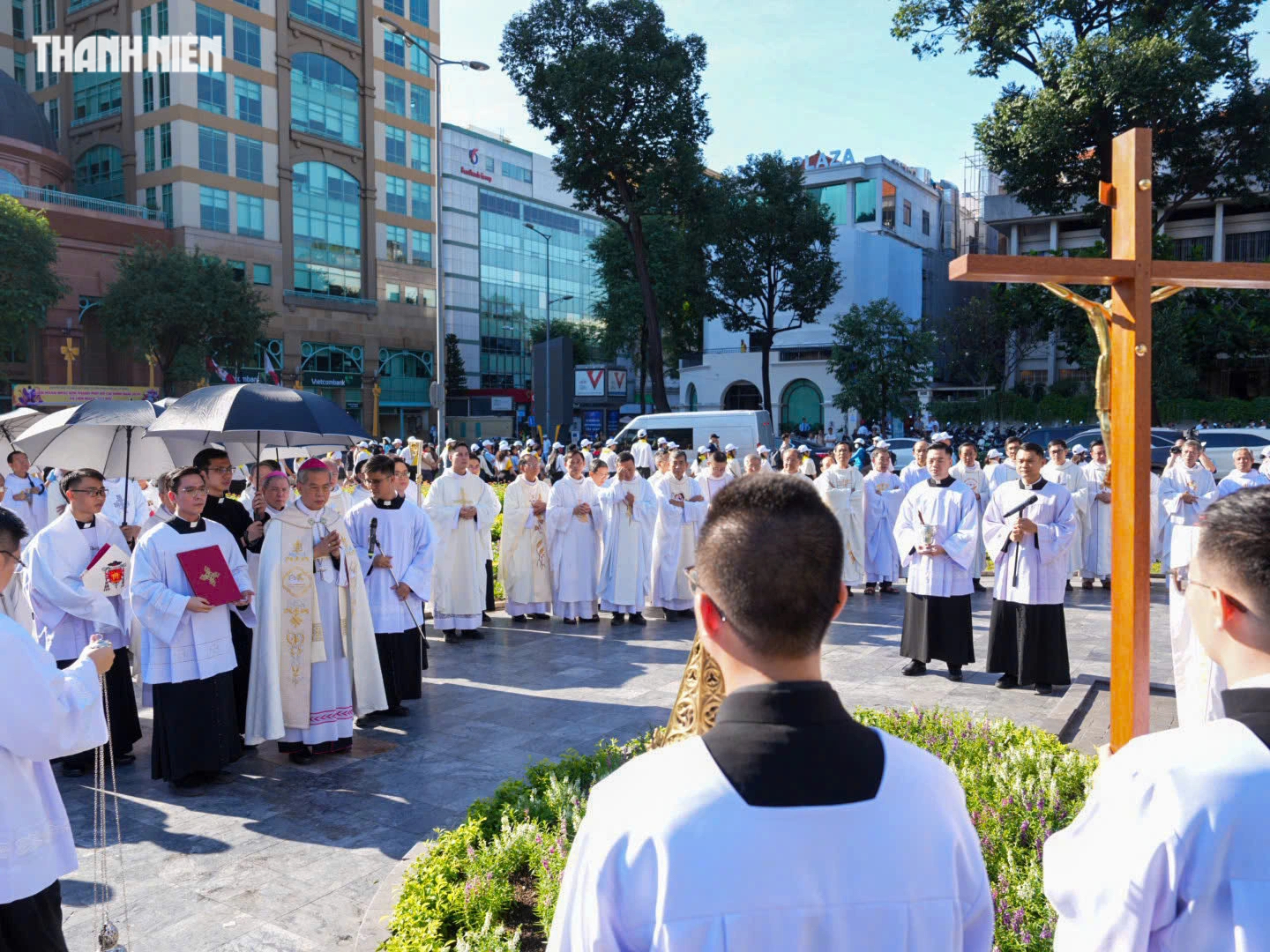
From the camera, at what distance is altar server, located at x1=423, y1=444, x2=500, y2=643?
10.5 m

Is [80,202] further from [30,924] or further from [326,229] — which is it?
[30,924]

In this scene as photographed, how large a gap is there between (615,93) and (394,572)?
23.0 m

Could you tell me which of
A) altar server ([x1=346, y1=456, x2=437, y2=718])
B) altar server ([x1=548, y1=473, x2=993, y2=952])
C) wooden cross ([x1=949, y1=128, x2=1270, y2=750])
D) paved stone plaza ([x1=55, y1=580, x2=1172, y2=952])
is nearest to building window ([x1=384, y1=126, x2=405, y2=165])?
paved stone plaza ([x1=55, y1=580, x2=1172, y2=952])

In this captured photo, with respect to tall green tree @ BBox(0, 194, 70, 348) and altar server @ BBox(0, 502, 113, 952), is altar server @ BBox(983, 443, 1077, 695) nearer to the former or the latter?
altar server @ BBox(0, 502, 113, 952)

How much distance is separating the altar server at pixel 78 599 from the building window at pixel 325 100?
4101cm

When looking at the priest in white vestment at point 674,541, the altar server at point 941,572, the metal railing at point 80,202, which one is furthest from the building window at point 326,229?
the altar server at point 941,572

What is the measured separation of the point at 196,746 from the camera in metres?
5.95

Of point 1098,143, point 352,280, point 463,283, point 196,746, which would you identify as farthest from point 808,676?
point 463,283

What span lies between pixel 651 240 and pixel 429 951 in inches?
1398

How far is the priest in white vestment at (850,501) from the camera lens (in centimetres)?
1302

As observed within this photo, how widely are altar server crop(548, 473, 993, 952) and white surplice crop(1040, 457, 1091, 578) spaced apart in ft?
38.9

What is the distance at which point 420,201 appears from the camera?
49750 mm

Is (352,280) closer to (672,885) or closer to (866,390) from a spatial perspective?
(866,390)

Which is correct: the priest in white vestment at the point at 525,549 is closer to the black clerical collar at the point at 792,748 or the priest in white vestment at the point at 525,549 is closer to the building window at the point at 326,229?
the black clerical collar at the point at 792,748
